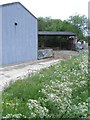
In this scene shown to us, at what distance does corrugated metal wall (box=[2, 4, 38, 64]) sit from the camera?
1933 cm

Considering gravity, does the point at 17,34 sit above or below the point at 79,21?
below

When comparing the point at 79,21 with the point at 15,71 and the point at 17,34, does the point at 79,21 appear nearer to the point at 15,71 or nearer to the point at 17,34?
the point at 17,34

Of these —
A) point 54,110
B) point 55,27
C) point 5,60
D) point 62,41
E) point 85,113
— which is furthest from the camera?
point 55,27

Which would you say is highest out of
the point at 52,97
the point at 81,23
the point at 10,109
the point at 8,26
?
the point at 81,23

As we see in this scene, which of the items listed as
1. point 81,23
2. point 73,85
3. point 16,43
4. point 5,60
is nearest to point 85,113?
point 73,85

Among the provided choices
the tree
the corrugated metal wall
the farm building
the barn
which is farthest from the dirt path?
the tree

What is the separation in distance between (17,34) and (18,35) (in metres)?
0.23

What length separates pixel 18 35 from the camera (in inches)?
837

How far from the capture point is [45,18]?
190 feet

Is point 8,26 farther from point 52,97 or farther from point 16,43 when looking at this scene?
point 52,97

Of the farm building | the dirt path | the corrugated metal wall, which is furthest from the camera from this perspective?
the farm building

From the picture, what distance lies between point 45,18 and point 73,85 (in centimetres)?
5272

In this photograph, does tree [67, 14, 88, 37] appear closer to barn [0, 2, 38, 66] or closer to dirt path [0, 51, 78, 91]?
barn [0, 2, 38, 66]

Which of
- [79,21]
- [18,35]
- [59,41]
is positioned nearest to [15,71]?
[18,35]
